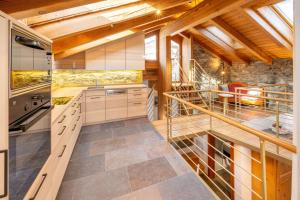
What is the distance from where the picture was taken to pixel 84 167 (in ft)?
7.96

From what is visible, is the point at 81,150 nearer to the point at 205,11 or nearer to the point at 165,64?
the point at 205,11

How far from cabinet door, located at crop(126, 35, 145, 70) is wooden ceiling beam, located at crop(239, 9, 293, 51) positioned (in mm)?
2871

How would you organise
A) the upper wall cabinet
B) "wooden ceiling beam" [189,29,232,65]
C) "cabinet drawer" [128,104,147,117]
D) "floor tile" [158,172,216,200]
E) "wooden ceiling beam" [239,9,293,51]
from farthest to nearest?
"wooden ceiling beam" [189,29,232,65] → "cabinet drawer" [128,104,147,117] → "wooden ceiling beam" [239,9,293,51] → the upper wall cabinet → "floor tile" [158,172,216,200]

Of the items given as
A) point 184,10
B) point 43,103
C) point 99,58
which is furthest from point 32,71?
point 184,10

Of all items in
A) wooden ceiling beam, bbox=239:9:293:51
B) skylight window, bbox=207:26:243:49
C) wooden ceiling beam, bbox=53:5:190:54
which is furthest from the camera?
skylight window, bbox=207:26:243:49

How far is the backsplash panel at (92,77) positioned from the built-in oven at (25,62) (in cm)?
325

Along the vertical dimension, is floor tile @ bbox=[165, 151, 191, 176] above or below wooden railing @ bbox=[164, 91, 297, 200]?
below

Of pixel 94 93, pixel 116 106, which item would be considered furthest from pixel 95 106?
pixel 116 106

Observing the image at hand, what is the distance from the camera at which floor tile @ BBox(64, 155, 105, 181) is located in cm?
225

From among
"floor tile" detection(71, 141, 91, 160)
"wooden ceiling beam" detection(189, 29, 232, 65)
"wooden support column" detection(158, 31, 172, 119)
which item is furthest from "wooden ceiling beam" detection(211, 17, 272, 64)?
"floor tile" detection(71, 141, 91, 160)

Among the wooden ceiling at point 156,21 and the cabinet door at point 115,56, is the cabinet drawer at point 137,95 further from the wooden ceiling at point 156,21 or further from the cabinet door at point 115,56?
the wooden ceiling at point 156,21

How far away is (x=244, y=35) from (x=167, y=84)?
3.24m

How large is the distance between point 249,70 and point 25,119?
337 inches

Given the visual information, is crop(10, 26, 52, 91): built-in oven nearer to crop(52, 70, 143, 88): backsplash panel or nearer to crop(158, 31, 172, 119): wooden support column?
crop(52, 70, 143, 88): backsplash panel
